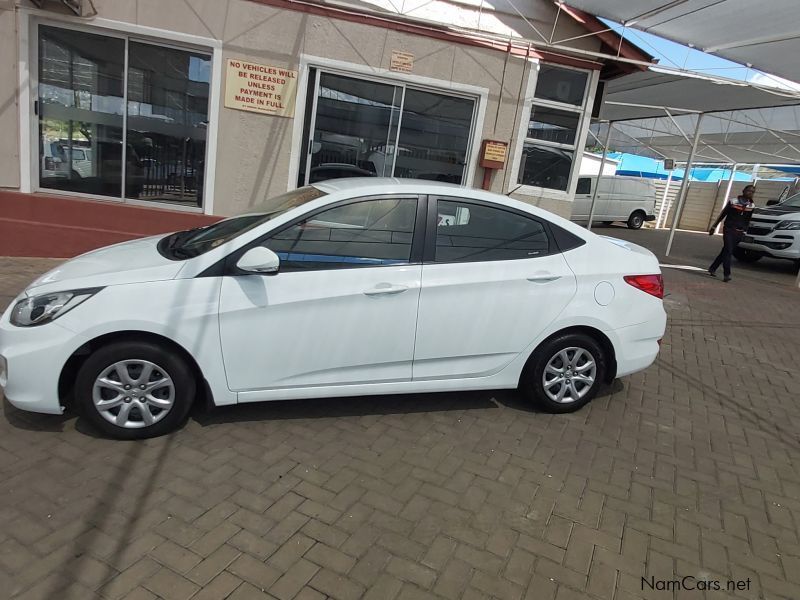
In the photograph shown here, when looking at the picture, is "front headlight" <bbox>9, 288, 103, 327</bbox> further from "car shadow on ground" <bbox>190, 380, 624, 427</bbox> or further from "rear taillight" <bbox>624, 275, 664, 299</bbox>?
"rear taillight" <bbox>624, 275, 664, 299</bbox>

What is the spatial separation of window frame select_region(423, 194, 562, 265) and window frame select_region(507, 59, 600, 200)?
413 cm

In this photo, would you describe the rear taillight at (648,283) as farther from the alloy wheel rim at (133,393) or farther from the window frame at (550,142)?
the window frame at (550,142)

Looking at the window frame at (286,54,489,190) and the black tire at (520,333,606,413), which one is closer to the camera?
the black tire at (520,333,606,413)

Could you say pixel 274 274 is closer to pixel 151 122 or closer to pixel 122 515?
pixel 122 515

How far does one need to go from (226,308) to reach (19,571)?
152 centimetres

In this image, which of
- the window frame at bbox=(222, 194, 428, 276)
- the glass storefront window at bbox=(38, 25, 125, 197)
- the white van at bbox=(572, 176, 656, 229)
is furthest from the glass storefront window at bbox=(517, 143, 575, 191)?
the white van at bbox=(572, 176, 656, 229)

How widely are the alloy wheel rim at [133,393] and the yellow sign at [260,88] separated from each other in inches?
196

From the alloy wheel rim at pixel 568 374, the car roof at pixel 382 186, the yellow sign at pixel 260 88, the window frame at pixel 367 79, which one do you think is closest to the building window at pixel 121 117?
the yellow sign at pixel 260 88

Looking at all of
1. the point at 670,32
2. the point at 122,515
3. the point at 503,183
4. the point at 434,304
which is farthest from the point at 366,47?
the point at 122,515

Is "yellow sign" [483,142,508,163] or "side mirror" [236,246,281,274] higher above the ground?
"yellow sign" [483,142,508,163]

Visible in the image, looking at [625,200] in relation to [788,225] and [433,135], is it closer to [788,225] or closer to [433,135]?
[788,225]

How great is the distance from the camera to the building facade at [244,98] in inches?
270

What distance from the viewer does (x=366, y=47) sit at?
7.32 metres

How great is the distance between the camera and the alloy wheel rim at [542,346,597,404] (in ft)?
12.9
